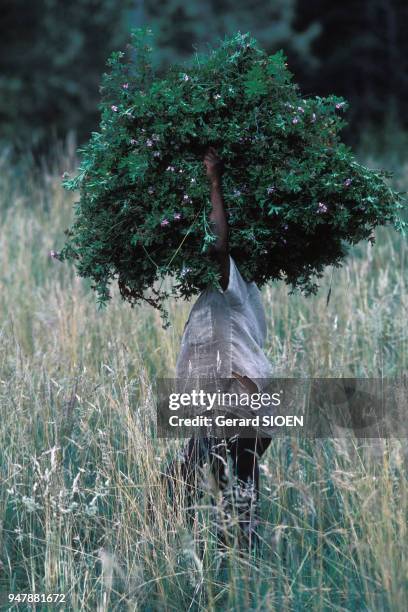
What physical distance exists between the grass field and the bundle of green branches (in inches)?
25.6

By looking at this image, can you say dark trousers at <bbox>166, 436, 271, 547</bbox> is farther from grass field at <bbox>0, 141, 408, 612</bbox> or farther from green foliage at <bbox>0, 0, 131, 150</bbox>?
green foliage at <bbox>0, 0, 131, 150</bbox>

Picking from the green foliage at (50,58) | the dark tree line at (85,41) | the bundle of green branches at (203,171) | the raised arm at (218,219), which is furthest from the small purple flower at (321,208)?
the green foliage at (50,58)

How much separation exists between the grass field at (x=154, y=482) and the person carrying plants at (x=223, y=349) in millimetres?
121

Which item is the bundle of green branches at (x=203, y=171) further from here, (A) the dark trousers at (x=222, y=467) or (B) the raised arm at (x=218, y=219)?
(A) the dark trousers at (x=222, y=467)

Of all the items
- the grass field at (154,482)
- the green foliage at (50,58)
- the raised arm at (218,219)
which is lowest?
the grass field at (154,482)

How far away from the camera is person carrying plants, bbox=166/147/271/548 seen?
3.55m

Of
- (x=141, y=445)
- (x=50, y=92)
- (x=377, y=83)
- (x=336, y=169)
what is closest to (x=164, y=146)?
(x=336, y=169)

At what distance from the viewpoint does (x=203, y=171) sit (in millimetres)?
3555

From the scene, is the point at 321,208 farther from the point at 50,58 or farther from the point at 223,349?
the point at 50,58

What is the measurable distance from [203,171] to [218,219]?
0.61 feet

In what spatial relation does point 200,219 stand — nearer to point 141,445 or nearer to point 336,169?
point 336,169

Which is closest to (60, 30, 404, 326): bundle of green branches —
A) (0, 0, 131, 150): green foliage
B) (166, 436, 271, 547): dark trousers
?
(166, 436, 271, 547): dark trousers

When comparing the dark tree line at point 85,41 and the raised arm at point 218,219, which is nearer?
the raised arm at point 218,219

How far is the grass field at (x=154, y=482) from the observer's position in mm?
3369
